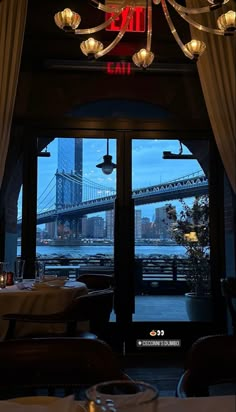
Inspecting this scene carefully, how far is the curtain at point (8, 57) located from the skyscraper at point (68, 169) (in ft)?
2.13

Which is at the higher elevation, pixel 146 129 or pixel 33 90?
pixel 33 90

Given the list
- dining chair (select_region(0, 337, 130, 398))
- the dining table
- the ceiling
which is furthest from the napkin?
the ceiling

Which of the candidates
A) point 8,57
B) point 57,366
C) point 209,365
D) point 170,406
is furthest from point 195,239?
point 170,406

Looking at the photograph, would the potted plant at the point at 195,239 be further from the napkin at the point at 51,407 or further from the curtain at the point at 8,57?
the napkin at the point at 51,407

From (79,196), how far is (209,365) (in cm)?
358

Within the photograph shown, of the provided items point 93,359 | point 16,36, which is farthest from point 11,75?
point 93,359

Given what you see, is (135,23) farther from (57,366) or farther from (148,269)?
(57,366)

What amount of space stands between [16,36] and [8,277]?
237 centimetres

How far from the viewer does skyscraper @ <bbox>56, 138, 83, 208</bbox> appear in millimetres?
4715

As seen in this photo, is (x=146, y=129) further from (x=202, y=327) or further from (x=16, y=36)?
(x=202, y=327)

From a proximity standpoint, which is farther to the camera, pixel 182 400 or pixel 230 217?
pixel 230 217

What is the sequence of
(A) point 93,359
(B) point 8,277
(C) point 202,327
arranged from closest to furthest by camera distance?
(A) point 93,359 < (B) point 8,277 < (C) point 202,327

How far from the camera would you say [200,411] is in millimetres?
871

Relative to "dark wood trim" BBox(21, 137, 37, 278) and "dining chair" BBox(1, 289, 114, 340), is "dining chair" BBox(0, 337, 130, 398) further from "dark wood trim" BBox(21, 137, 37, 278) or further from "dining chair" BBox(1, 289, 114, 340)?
"dark wood trim" BBox(21, 137, 37, 278)
